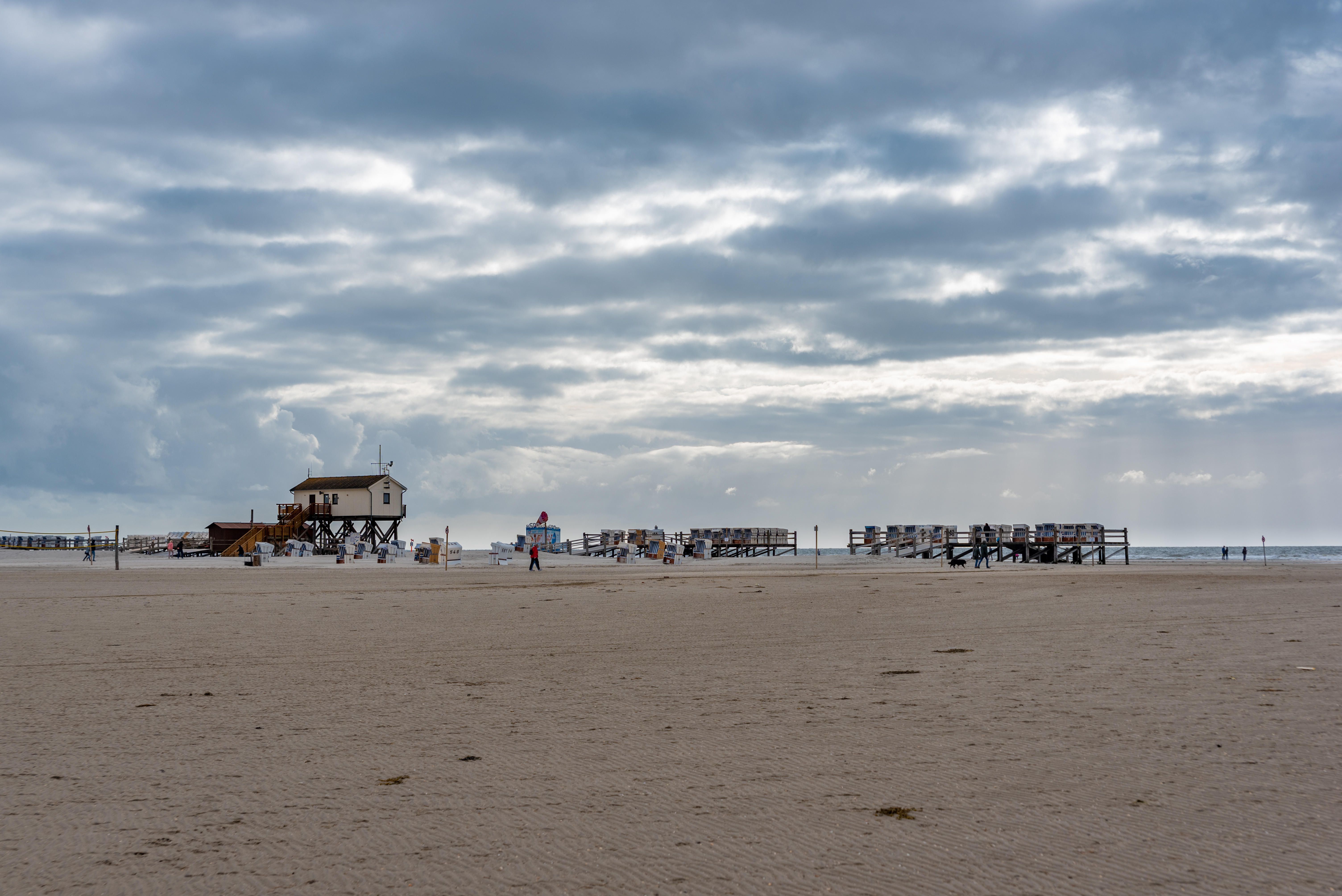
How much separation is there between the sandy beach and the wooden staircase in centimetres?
5817

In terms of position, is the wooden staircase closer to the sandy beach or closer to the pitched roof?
the pitched roof

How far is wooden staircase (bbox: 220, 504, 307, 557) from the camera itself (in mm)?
67562

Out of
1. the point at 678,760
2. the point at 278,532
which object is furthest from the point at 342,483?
the point at 678,760

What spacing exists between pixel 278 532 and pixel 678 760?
237 feet

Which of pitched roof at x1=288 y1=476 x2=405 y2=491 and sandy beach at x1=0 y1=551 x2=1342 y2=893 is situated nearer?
sandy beach at x1=0 y1=551 x2=1342 y2=893

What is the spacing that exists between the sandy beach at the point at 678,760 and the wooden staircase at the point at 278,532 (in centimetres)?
5817

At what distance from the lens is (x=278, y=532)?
71375 millimetres

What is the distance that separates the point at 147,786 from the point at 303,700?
2.93 m

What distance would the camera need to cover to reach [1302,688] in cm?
827

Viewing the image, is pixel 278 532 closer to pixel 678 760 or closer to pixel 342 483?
pixel 342 483

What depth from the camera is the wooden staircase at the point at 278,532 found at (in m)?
67.6

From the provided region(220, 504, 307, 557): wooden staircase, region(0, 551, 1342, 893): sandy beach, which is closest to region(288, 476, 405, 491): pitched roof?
region(220, 504, 307, 557): wooden staircase

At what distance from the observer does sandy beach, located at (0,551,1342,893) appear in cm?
416

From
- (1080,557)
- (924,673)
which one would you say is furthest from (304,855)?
(1080,557)
